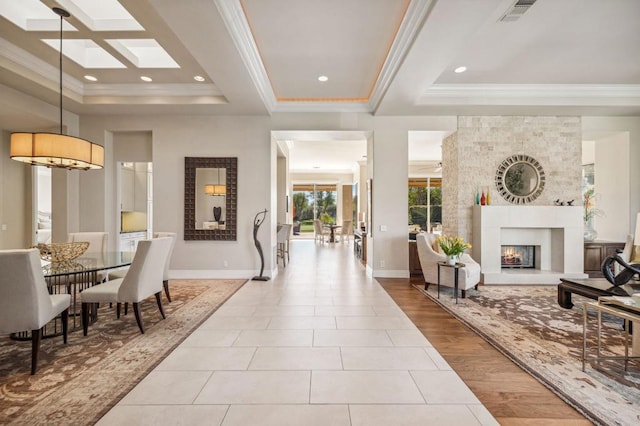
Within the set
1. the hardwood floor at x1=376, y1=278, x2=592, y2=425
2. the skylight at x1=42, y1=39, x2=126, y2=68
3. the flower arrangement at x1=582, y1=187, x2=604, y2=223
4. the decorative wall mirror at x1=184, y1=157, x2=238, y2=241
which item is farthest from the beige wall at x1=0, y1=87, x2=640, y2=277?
the hardwood floor at x1=376, y1=278, x2=592, y2=425

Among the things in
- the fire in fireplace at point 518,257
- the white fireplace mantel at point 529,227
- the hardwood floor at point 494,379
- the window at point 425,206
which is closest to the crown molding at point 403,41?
the white fireplace mantel at point 529,227

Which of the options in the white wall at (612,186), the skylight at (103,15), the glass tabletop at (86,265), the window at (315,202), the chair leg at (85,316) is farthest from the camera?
the window at (315,202)

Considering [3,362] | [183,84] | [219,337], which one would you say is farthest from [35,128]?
[219,337]

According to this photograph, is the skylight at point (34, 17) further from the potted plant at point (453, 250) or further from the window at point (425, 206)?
the window at point (425, 206)

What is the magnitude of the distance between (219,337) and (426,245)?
3345 mm

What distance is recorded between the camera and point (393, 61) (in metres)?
4.04

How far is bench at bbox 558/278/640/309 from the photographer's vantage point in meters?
3.42

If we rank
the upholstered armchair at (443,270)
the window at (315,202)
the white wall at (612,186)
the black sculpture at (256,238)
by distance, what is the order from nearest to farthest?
the upholstered armchair at (443,270) < the black sculpture at (256,238) < the white wall at (612,186) < the window at (315,202)

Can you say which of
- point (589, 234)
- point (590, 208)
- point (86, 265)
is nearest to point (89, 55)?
point (86, 265)

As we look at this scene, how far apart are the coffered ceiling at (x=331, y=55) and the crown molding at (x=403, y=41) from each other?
2cm

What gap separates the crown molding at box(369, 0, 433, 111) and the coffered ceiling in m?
0.02

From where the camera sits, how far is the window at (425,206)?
38.7ft

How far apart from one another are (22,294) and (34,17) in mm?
3300

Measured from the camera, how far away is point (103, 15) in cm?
355
